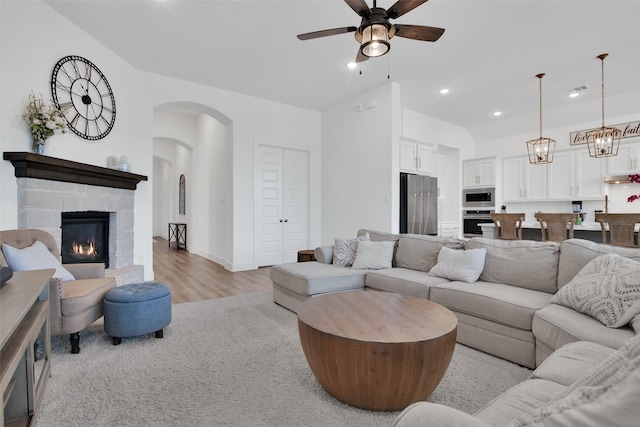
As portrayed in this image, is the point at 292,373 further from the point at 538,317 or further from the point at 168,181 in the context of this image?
the point at 168,181

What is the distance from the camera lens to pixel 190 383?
195 cm

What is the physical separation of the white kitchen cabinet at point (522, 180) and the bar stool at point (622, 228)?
349 cm

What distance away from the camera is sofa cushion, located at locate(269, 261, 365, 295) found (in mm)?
3062

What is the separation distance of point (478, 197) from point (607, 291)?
228 inches

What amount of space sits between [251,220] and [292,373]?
12.8 feet

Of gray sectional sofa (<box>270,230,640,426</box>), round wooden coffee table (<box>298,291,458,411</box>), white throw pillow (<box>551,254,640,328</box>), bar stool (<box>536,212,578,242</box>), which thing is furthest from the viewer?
bar stool (<box>536,212,578,242</box>)

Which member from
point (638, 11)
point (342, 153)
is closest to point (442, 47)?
point (638, 11)

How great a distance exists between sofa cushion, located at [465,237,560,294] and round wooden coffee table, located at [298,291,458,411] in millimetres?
1154

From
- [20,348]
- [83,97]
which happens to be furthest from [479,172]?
[20,348]

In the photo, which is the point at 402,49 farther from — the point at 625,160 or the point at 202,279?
the point at 625,160

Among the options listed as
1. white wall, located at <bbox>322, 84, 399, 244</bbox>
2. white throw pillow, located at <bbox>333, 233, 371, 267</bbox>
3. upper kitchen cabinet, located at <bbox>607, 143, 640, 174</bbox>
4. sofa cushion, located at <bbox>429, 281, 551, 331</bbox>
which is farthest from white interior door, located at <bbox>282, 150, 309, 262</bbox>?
upper kitchen cabinet, located at <bbox>607, 143, 640, 174</bbox>

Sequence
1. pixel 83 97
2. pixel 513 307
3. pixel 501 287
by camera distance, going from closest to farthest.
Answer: pixel 513 307, pixel 501 287, pixel 83 97

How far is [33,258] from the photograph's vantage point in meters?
2.34

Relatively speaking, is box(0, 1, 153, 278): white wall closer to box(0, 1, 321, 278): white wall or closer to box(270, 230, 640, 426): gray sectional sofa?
box(0, 1, 321, 278): white wall
